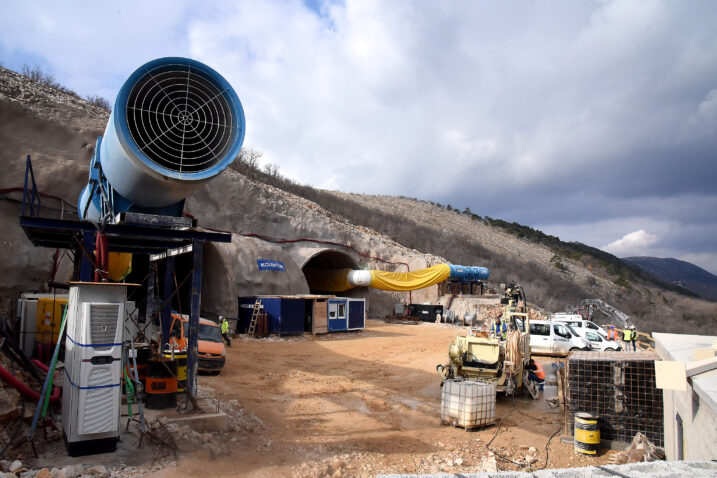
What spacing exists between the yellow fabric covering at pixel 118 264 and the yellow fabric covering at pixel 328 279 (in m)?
21.9

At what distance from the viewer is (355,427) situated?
995cm

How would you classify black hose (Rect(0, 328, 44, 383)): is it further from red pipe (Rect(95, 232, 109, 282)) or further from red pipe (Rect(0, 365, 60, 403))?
red pipe (Rect(95, 232, 109, 282))

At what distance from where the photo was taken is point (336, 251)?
Answer: 33938 millimetres

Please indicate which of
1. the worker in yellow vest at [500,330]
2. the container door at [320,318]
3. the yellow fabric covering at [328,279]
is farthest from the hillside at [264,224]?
the worker in yellow vest at [500,330]

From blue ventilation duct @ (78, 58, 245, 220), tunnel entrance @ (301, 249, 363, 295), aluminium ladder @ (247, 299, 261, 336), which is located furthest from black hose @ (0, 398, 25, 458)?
tunnel entrance @ (301, 249, 363, 295)

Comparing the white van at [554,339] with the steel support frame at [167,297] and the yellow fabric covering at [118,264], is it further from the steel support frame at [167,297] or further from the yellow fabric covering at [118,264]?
the yellow fabric covering at [118,264]

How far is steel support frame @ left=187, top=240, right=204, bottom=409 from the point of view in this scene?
29.4 ft

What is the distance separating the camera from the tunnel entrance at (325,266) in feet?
117

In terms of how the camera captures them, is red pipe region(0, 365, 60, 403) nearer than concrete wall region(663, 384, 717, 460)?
No

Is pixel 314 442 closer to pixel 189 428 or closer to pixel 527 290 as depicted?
pixel 189 428

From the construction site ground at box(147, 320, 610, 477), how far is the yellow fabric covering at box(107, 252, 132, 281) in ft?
11.8

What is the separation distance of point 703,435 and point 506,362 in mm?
7658

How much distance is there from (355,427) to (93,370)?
5198mm

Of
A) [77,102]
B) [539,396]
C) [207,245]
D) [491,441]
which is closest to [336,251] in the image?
[207,245]
